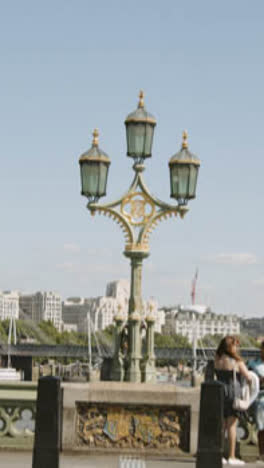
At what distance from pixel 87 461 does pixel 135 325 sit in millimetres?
6951

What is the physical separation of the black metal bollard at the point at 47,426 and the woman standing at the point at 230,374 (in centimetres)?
226

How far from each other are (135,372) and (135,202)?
3464 mm

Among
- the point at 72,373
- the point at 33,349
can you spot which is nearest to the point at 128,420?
the point at 72,373

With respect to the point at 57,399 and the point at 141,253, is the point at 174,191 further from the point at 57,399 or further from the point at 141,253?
the point at 57,399

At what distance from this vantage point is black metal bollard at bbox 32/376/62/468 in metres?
10.1

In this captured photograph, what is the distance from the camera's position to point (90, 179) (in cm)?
1939

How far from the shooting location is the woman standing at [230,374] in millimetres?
11383

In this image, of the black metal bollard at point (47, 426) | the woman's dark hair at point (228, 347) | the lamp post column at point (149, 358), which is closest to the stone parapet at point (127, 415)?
the woman's dark hair at point (228, 347)

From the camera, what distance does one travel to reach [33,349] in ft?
470

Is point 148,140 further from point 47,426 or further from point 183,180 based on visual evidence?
point 47,426

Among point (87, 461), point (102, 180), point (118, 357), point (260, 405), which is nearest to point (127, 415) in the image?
point (87, 461)

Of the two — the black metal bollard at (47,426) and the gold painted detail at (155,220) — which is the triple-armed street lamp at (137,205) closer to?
the gold painted detail at (155,220)

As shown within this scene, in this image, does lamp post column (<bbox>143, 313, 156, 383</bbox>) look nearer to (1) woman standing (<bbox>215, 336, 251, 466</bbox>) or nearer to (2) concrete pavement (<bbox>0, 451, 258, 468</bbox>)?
(2) concrete pavement (<bbox>0, 451, 258, 468</bbox>)

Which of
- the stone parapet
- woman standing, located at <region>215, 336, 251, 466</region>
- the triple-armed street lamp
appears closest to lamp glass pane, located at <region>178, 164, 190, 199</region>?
the triple-armed street lamp
